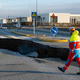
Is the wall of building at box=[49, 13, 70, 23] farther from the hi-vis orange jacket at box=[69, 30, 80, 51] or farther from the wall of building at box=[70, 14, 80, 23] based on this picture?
the hi-vis orange jacket at box=[69, 30, 80, 51]

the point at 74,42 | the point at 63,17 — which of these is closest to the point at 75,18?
the point at 63,17

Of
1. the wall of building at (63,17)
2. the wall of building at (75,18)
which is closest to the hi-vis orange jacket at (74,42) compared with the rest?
the wall of building at (63,17)

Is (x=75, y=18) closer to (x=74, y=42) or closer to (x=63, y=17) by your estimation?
(x=63, y=17)

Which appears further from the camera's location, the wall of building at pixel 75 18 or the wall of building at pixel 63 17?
the wall of building at pixel 75 18

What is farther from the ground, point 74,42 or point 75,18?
point 75,18

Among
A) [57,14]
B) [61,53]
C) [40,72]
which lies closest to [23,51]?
[61,53]

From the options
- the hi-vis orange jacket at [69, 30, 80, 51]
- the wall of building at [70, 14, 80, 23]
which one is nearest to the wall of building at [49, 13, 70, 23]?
the wall of building at [70, 14, 80, 23]

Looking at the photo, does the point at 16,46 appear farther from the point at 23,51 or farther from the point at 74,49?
the point at 74,49

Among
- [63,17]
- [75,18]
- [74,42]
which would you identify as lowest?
[74,42]

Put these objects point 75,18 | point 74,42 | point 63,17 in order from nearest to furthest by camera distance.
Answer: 1. point 74,42
2. point 63,17
3. point 75,18

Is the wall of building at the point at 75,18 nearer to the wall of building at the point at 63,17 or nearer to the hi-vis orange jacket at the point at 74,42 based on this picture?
the wall of building at the point at 63,17

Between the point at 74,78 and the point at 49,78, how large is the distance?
0.77 metres

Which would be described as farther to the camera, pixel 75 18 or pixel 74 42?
pixel 75 18

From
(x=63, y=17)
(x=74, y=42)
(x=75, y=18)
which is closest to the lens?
(x=74, y=42)
